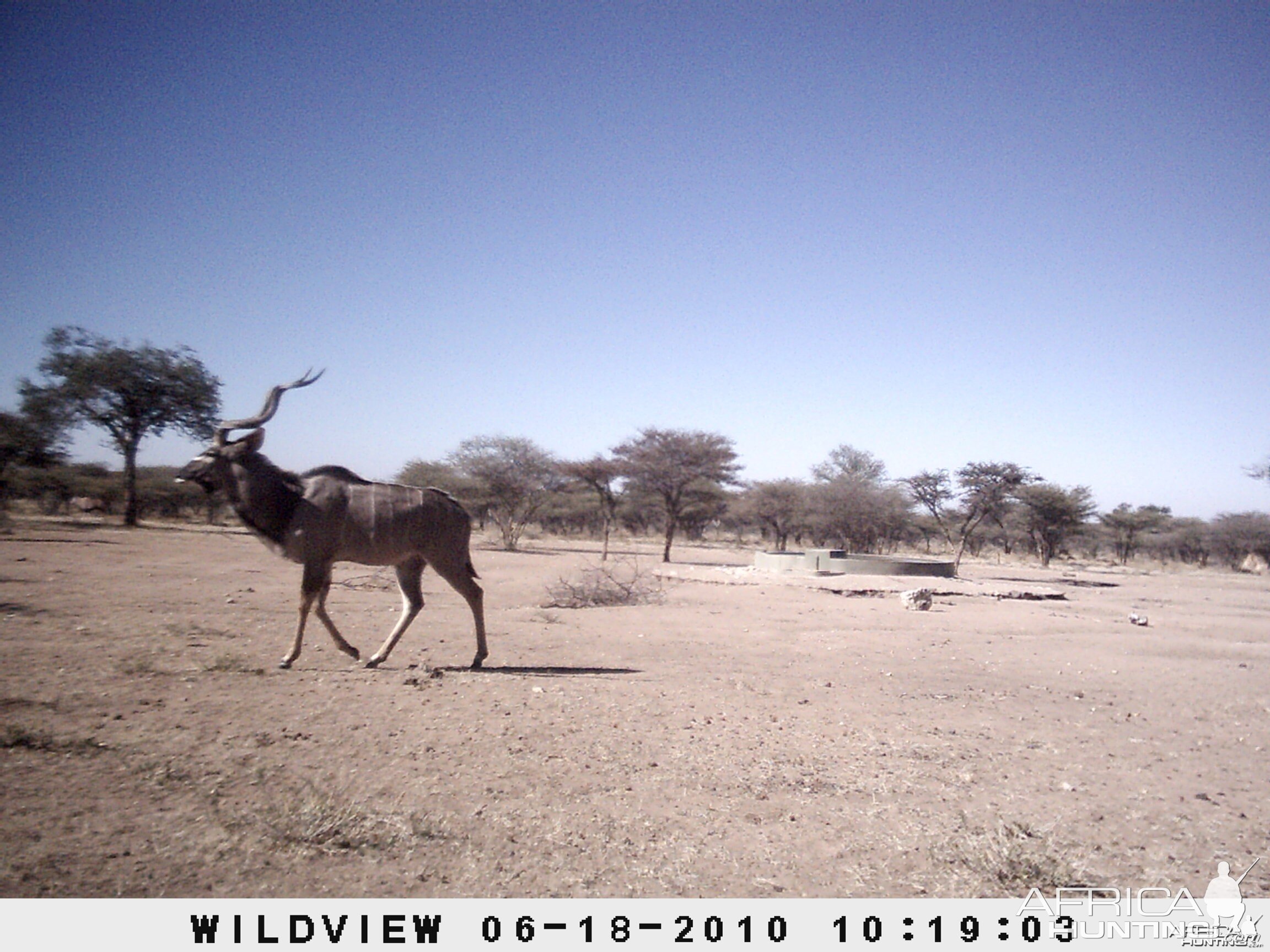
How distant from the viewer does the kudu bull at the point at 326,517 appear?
22.3 feet

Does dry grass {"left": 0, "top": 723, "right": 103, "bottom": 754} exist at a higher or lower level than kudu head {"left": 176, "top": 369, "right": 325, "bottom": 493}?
lower

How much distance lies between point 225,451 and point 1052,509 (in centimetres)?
4936

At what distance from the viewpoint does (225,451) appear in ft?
22.2

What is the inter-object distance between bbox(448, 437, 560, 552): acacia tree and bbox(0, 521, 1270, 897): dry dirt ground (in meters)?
27.5

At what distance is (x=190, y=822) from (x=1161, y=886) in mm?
4551

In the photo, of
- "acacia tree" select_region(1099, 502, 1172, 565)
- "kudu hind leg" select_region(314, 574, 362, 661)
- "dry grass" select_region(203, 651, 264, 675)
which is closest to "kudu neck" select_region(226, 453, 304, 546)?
"kudu hind leg" select_region(314, 574, 362, 661)

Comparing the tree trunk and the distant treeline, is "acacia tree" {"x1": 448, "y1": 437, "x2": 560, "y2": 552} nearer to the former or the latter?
the distant treeline

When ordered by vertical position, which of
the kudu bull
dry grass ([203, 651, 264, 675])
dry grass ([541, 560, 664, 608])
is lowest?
dry grass ([541, 560, 664, 608])

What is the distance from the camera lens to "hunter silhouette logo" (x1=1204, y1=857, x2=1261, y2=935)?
3.16 m

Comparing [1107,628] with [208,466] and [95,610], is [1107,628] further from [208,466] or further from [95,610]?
[95,610]

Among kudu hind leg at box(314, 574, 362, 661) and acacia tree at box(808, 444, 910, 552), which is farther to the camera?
acacia tree at box(808, 444, 910, 552)

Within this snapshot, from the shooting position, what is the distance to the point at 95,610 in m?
9.13

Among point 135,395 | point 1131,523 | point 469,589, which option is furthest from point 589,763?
point 1131,523
